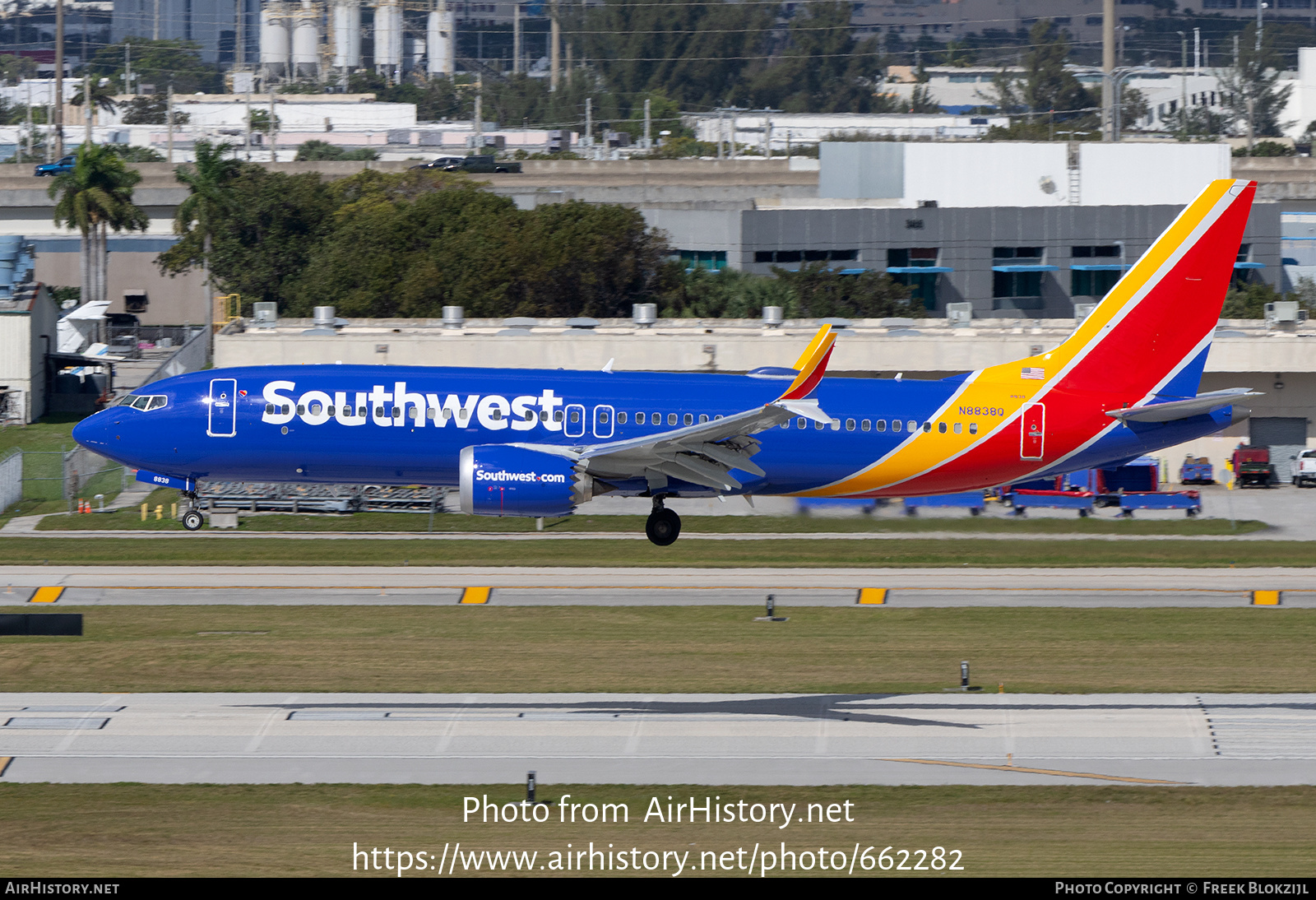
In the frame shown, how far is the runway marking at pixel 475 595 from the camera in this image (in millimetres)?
59719

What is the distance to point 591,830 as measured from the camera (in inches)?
1484

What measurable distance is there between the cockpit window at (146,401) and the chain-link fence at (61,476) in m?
35.4

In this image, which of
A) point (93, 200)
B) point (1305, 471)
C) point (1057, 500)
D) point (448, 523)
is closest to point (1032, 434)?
point (1057, 500)

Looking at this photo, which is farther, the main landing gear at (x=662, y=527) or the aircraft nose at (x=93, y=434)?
the aircraft nose at (x=93, y=434)

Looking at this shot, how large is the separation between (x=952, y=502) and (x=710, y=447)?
64.4 feet

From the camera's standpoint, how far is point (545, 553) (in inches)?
2692

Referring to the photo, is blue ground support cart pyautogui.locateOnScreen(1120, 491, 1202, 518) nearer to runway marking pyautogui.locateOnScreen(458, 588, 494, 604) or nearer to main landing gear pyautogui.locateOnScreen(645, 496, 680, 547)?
runway marking pyautogui.locateOnScreen(458, 588, 494, 604)

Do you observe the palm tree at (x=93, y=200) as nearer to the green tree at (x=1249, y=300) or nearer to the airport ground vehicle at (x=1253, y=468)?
the green tree at (x=1249, y=300)

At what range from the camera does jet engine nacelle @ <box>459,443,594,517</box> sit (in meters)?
38.9

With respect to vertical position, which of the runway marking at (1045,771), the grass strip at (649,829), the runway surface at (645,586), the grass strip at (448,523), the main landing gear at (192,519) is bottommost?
the grass strip at (649,829)

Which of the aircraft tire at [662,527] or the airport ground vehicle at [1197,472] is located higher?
the aircraft tire at [662,527]

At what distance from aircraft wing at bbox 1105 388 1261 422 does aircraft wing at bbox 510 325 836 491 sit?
943 cm

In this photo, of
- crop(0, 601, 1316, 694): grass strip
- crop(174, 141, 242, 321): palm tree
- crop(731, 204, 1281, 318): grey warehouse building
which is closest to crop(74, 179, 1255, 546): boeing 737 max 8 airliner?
crop(0, 601, 1316, 694): grass strip

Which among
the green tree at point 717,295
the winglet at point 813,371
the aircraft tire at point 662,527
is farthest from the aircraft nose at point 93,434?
the green tree at point 717,295
